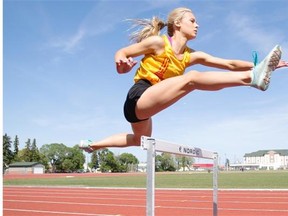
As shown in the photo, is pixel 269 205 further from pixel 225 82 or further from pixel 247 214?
pixel 225 82

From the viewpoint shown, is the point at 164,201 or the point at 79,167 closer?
the point at 164,201

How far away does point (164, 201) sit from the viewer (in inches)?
393

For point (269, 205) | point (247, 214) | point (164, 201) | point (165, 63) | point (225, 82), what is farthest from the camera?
point (164, 201)

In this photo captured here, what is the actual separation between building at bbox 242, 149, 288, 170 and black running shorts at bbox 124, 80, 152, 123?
12748 cm

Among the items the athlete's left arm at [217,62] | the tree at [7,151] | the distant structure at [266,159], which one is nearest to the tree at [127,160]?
the tree at [7,151]

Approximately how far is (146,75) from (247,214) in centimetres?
578

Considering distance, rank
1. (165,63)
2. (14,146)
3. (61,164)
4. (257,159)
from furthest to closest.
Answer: (257,159), (14,146), (61,164), (165,63)

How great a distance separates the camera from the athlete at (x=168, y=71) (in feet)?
8.13

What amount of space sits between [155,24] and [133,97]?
0.65 metres

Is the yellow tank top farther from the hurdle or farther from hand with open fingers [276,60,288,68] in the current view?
hand with open fingers [276,60,288,68]

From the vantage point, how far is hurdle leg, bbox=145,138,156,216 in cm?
246

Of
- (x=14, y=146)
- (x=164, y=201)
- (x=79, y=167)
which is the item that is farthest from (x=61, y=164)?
(x=164, y=201)

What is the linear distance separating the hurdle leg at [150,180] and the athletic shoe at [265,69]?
2.38 ft

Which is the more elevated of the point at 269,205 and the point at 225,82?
the point at 225,82
